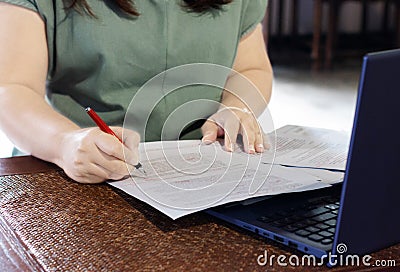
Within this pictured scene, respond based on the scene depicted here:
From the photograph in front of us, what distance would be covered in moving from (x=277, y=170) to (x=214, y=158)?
3.4 inches

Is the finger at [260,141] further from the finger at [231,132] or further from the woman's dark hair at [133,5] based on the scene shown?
the woman's dark hair at [133,5]

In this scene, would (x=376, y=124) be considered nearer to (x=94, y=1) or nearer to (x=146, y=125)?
(x=146, y=125)

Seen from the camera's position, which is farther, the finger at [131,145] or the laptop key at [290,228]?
the finger at [131,145]

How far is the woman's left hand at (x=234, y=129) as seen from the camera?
0.87 metres

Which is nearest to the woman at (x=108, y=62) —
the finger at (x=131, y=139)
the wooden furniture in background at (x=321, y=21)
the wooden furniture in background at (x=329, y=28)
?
the finger at (x=131, y=139)

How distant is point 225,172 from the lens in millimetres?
792

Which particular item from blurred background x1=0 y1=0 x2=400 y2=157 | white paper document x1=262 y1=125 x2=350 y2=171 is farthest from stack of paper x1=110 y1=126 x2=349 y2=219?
blurred background x1=0 y1=0 x2=400 y2=157

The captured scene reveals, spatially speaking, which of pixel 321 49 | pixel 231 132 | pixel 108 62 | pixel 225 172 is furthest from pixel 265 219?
pixel 321 49

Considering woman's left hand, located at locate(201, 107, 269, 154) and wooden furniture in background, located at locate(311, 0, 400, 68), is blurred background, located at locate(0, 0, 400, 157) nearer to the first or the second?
wooden furniture in background, located at locate(311, 0, 400, 68)

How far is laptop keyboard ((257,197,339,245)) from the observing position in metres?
0.61

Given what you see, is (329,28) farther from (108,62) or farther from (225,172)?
(225,172)

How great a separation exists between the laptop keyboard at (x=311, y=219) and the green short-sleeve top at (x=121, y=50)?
13.0 inches

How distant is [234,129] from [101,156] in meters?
0.20

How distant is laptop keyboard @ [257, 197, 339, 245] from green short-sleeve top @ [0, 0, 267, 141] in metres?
0.33
